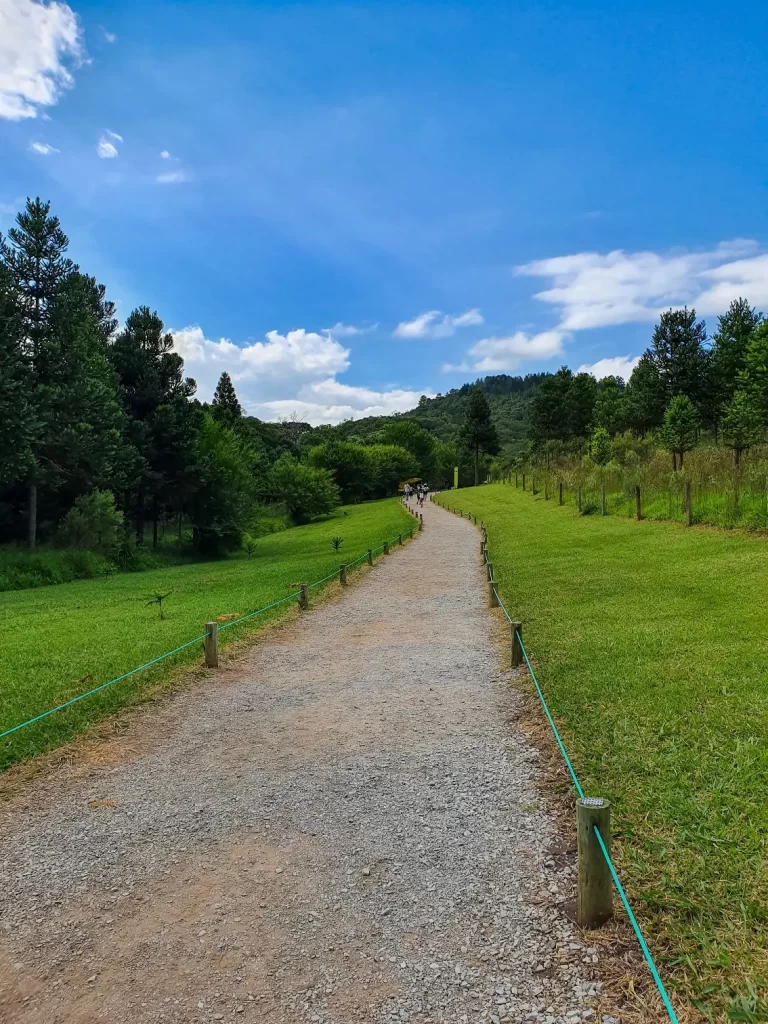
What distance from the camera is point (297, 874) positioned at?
382 centimetres

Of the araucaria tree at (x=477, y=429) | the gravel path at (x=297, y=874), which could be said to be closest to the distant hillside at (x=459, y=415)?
the araucaria tree at (x=477, y=429)

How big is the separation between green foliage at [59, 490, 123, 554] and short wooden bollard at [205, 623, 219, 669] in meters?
21.6

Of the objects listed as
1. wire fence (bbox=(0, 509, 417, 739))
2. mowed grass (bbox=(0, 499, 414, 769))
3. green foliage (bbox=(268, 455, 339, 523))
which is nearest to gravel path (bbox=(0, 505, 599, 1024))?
wire fence (bbox=(0, 509, 417, 739))

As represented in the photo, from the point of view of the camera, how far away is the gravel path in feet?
9.44

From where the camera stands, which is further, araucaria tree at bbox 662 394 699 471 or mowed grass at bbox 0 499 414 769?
araucaria tree at bbox 662 394 699 471

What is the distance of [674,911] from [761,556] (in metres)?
10.8

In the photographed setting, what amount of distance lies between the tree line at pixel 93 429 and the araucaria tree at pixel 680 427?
22.5 metres


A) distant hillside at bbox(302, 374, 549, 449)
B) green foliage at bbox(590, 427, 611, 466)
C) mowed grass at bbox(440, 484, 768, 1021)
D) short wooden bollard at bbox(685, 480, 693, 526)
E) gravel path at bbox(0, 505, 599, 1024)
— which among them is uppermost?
distant hillside at bbox(302, 374, 549, 449)

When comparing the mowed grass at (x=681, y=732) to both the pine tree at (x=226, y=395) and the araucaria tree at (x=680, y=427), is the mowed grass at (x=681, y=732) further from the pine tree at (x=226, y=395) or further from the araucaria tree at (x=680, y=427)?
the pine tree at (x=226, y=395)

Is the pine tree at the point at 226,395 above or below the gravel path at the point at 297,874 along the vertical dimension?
above

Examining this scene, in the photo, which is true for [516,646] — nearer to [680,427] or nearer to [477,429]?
[680,427]

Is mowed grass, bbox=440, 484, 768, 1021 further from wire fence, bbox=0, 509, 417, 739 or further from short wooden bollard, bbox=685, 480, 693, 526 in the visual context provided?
wire fence, bbox=0, 509, 417, 739

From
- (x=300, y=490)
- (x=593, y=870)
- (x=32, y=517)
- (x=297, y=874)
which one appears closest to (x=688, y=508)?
(x=593, y=870)

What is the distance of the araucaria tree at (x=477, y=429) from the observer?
255 ft
